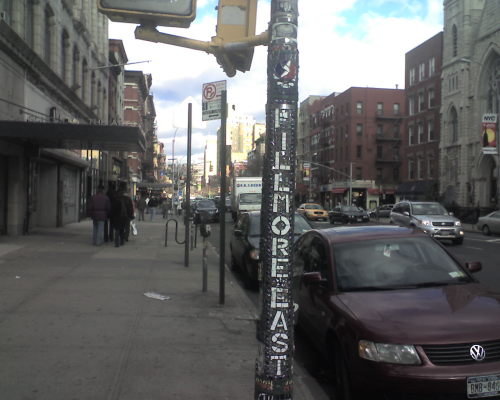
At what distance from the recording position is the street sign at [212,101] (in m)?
8.39

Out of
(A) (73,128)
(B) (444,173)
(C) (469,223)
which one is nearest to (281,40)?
(A) (73,128)

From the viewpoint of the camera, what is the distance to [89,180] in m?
31.9

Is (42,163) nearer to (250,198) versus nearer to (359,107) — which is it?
(250,198)

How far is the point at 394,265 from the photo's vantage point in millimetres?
5488

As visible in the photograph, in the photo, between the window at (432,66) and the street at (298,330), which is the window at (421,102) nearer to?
the window at (432,66)

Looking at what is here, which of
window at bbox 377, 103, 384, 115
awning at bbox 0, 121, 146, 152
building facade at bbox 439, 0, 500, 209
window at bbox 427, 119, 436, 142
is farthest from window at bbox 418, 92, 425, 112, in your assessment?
awning at bbox 0, 121, 146, 152

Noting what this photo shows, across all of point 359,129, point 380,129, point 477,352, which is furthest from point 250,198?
point 380,129

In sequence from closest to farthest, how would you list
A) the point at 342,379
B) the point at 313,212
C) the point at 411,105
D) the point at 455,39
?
the point at 342,379, the point at 313,212, the point at 455,39, the point at 411,105

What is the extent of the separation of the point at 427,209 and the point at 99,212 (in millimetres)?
13095

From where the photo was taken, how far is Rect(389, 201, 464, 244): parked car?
1958cm

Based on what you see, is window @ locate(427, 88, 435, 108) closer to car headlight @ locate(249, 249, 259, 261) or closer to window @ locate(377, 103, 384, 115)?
Answer: window @ locate(377, 103, 384, 115)

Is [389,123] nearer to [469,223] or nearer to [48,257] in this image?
[469,223]

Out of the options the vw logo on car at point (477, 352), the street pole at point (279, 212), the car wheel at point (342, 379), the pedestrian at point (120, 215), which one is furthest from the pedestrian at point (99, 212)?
the street pole at point (279, 212)

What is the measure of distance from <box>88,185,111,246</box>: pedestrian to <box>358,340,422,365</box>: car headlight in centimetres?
1259
